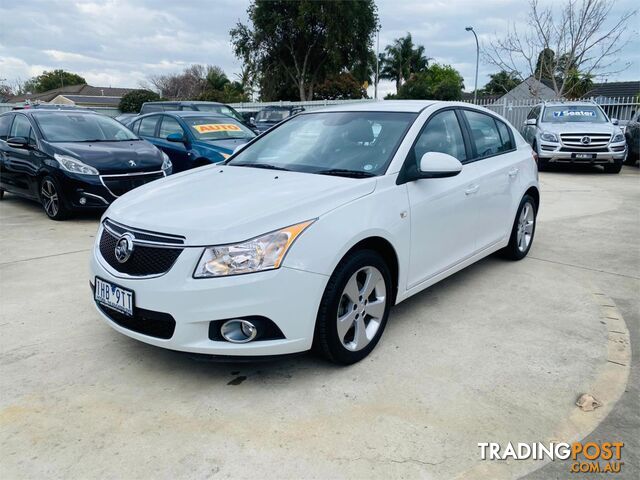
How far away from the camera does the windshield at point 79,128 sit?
7621mm

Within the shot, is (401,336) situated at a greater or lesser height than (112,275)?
lesser

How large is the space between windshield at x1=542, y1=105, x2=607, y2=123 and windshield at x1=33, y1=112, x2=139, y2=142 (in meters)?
9.96

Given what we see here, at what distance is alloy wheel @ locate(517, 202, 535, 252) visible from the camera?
523 centimetres

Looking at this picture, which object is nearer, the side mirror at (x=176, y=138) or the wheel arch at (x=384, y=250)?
the wheel arch at (x=384, y=250)

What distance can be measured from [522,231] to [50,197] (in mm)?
6223

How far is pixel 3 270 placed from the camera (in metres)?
5.06

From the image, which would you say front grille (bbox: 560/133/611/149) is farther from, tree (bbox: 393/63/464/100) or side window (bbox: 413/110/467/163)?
tree (bbox: 393/63/464/100)

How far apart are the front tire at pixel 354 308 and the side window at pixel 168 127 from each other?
6.84m

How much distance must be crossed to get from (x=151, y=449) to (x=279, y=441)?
1.96 feet

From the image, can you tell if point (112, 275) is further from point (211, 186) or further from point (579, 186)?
point (579, 186)

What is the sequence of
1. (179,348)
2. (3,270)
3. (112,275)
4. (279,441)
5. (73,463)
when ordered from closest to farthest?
(73,463), (279,441), (179,348), (112,275), (3,270)

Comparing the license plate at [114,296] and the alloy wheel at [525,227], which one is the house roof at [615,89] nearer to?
the alloy wheel at [525,227]

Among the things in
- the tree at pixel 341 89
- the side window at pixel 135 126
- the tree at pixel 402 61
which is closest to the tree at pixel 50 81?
the tree at pixel 402 61

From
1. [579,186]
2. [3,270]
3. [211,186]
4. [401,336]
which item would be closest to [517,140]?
[401,336]
